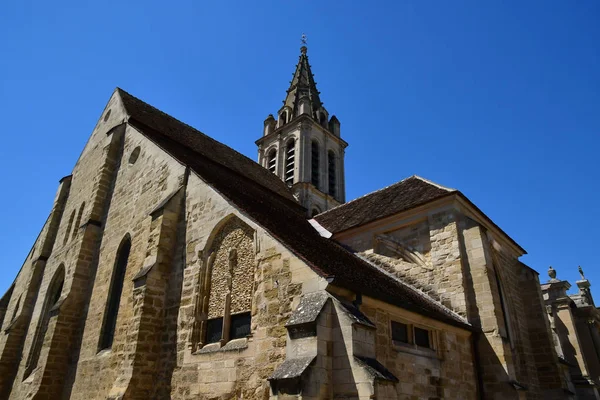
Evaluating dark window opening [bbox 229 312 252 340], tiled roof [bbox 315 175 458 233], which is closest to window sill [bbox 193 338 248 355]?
dark window opening [bbox 229 312 252 340]

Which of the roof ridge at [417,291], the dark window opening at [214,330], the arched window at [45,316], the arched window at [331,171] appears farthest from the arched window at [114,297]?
the arched window at [331,171]

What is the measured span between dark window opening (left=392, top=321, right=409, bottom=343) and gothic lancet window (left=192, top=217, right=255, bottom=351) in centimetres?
272

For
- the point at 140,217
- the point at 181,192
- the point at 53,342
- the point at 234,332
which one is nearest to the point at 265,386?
the point at 234,332

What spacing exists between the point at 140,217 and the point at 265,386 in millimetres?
6450

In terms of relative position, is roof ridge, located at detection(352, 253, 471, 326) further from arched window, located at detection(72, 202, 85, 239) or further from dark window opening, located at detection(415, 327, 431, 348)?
arched window, located at detection(72, 202, 85, 239)

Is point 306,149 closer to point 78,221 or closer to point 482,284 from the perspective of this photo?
point 78,221

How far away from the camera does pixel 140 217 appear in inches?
440

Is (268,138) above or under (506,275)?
above

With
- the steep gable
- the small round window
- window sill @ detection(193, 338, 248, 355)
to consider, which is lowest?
window sill @ detection(193, 338, 248, 355)

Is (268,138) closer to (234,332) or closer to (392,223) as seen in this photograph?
(392,223)

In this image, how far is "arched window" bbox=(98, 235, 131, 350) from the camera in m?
10.4

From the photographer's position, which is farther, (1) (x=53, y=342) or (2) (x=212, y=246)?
(1) (x=53, y=342)

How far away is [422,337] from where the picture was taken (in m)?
8.62

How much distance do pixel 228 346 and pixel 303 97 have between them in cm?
2741
